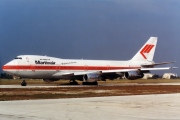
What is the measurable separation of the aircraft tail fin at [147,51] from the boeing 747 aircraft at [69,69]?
7.93ft

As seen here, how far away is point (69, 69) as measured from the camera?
57031 mm

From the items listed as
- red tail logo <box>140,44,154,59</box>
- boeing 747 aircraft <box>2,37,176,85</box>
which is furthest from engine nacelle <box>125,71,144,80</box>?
red tail logo <box>140,44,154,59</box>

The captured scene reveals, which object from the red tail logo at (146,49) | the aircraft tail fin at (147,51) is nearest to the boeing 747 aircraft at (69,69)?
the aircraft tail fin at (147,51)

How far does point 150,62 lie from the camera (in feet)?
225

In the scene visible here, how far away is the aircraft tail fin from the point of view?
6881 cm

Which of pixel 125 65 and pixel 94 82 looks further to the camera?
pixel 125 65

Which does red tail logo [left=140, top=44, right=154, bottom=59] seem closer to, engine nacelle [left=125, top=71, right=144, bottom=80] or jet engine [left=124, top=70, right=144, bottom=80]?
jet engine [left=124, top=70, right=144, bottom=80]

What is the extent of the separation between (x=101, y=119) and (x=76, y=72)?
44.4m

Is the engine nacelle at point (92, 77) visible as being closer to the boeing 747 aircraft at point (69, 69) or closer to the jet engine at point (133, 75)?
the boeing 747 aircraft at point (69, 69)

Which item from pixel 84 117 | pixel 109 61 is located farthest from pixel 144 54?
pixel 84 117

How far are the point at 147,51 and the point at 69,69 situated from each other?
19.4 m

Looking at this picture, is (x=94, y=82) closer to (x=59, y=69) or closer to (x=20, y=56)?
(x=59, y=69)

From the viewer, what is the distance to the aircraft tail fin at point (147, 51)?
226 ft

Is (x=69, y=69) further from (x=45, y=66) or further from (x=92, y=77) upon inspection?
(x=45, y=66)
